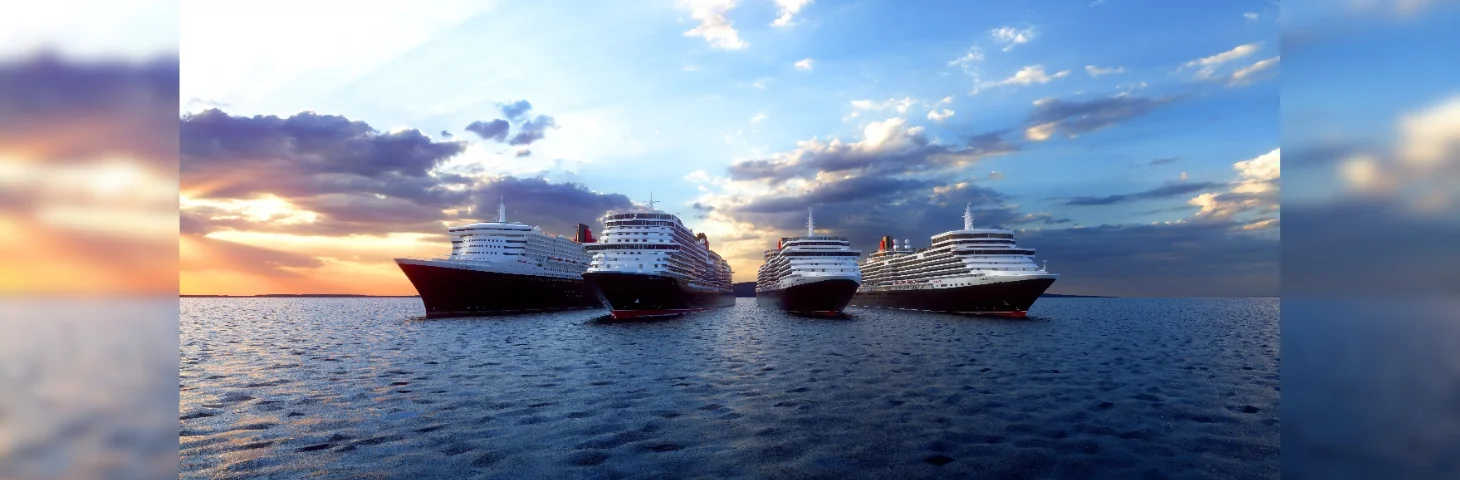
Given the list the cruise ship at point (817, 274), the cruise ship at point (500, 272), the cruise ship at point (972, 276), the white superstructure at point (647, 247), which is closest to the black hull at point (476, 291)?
the cruise ship at point (500, 272)

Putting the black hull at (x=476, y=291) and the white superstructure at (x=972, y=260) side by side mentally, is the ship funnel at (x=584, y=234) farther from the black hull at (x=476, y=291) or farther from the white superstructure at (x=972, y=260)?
the white superstructure at (x=972, y=260)

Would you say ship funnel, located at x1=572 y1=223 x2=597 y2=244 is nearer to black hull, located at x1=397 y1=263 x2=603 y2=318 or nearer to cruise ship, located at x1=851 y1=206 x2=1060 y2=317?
black hull, located at x1=397 y1=263 x2=603 y2=318

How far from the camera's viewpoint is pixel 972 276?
82.9 metres

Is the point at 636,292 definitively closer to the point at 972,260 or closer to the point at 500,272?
the point at 500,272

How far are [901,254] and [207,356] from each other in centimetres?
9440

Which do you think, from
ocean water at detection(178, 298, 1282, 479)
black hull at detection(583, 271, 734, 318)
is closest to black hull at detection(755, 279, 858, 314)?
black hull at detection(583, 271, 734, 318)

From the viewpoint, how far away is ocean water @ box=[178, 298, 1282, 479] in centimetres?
1375

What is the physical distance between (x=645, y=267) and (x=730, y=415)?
61985 millimetres

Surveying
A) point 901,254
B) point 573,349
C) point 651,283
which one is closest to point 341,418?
point 573,349

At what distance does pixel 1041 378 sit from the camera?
2566 centimetres

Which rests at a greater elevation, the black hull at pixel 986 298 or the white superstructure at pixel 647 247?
the white superstructure at pixel 647 247

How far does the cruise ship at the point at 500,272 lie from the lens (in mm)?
81925

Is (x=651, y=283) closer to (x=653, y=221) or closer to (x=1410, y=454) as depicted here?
(x=653, y=221)

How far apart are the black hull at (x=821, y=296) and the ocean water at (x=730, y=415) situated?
1833 inches
